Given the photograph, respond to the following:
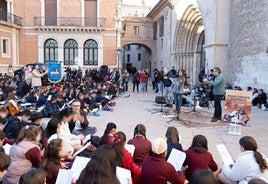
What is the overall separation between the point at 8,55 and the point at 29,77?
17.5m

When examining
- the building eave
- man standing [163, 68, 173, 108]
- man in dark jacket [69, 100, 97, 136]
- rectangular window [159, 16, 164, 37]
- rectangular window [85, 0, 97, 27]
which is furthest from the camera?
rectangular window [159, 16, 164, 37]

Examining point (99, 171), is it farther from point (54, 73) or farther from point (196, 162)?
point (54, 73)

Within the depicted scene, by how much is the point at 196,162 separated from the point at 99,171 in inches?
80.1

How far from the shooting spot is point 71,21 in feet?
105

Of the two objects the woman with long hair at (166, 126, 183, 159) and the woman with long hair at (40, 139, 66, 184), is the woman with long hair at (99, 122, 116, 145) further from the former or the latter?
the woman with long hair at (40, 139, 66, 184)

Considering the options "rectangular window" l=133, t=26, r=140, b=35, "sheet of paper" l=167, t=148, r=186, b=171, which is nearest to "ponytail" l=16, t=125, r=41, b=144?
"sheet of paper" l=167, t=148, r=186, b=171

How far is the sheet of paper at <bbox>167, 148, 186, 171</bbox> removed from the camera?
455 centimetres

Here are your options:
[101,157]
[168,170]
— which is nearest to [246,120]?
[168,170]

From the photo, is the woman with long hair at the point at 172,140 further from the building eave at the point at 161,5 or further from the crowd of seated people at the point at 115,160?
the building eave at the point at 161,5

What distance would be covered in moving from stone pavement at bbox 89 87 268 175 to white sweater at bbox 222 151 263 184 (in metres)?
2.13

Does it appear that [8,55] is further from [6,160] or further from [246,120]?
[6,160]

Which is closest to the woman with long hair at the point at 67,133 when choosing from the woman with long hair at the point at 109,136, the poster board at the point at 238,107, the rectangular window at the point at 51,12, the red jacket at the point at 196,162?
the woman with long hair at the point at 109,136

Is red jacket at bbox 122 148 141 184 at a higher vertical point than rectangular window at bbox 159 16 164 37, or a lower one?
lower

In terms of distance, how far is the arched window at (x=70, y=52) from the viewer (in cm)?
3212
